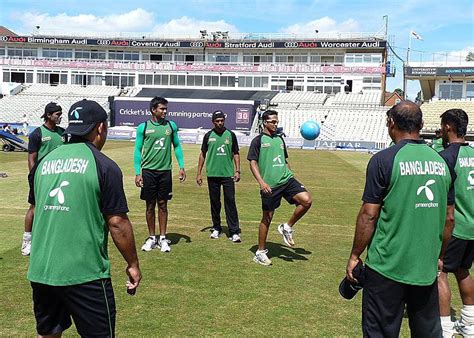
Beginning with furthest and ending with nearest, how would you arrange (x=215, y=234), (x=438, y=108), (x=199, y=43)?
(x=199, y=43) < (x=438, y=108) < (x=215, y=234)

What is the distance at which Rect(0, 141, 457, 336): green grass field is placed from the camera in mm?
4887

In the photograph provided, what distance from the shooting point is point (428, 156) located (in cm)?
345

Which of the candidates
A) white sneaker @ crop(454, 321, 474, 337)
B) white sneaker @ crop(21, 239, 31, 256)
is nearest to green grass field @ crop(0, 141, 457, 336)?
white sneaker @ crop(21, 239, 31, 256)

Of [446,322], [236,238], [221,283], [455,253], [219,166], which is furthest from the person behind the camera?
[219,166]

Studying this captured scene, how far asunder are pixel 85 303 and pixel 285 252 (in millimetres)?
5179

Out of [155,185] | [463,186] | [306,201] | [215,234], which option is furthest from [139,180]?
[463,186]

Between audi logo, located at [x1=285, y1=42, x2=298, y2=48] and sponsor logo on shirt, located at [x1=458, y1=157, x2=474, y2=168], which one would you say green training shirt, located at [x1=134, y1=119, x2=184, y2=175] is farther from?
audi logo, located at [x1=285, y1=42, x2=298, y2=48]

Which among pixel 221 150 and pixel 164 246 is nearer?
pixel 164 246

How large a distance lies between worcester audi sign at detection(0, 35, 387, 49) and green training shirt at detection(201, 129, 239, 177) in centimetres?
5724

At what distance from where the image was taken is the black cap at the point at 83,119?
321cm

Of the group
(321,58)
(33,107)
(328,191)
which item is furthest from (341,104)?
(328,191)

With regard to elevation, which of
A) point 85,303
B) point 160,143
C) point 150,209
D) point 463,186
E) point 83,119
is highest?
point 83,119

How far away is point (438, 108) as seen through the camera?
5447 centimetres

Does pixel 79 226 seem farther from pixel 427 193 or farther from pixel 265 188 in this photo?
pixel 265 188
